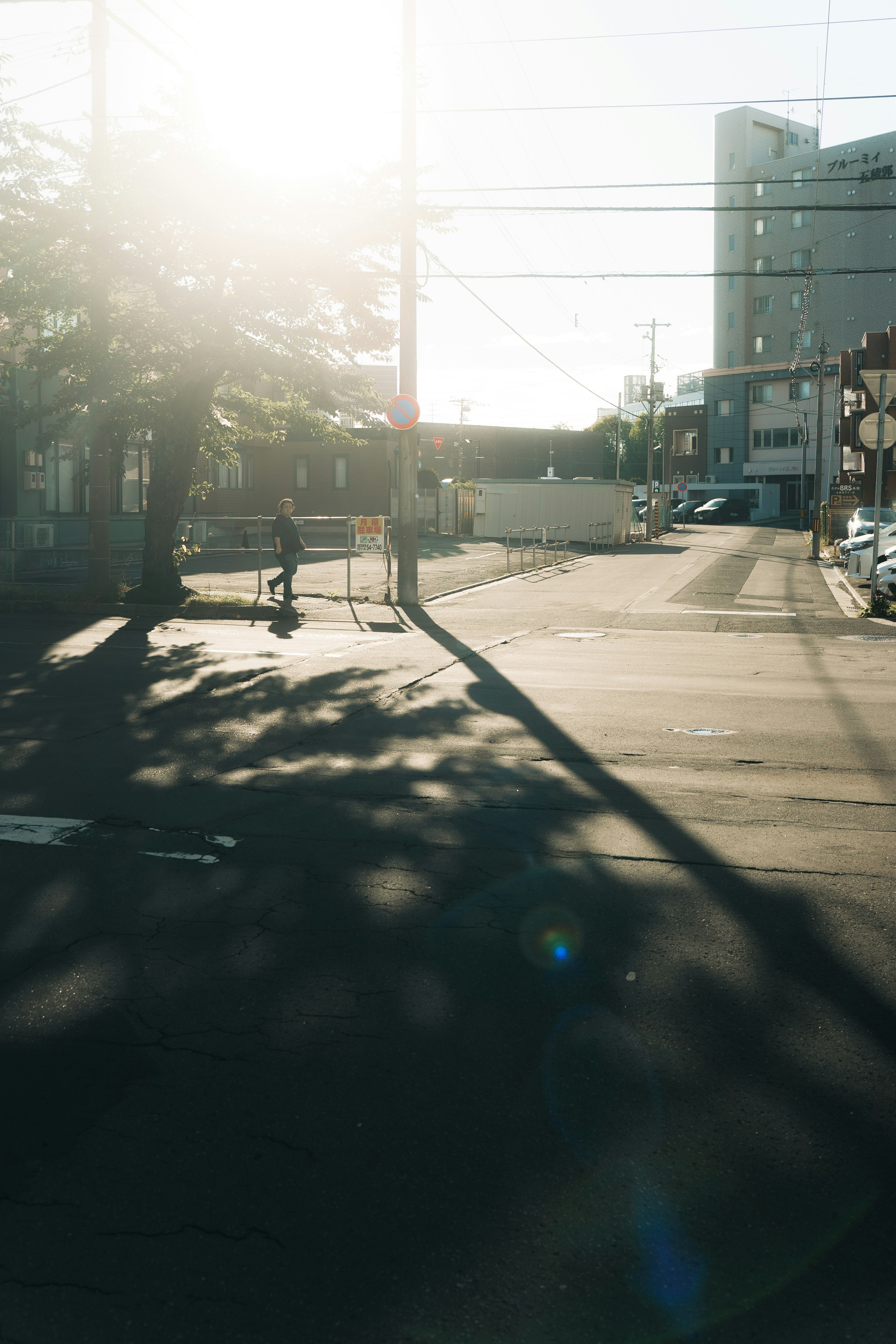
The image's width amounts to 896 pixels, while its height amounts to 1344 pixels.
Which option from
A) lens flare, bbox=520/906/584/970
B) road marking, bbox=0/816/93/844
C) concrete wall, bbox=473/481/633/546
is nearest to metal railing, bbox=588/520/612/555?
concrete wall, bbox=473/481/633/546

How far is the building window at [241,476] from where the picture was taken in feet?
151

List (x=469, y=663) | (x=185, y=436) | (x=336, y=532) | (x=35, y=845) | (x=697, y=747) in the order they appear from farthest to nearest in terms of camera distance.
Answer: (x=336, y=532) → (x=185, y=436) → (x=469, y=663) → (x=697, y=747) → (x=35, y=845)

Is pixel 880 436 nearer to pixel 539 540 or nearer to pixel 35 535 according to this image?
pixel 35 535

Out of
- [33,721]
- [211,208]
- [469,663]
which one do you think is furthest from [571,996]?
[211,208]

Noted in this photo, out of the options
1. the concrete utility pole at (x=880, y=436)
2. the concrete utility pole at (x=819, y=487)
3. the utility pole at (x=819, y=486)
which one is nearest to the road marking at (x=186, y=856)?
the concrete utility pole at (x=880, y=436)

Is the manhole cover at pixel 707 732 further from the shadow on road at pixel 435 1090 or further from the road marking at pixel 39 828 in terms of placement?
the road marking at pixel 39 828

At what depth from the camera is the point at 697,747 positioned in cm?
873

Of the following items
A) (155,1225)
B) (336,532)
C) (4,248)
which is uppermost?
(4,248)

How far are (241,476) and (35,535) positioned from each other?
21.5 metres

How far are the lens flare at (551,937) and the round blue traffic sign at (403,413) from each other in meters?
15.3

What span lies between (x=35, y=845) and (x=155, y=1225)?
11.9 feet

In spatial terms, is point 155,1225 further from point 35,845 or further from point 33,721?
point 33,721

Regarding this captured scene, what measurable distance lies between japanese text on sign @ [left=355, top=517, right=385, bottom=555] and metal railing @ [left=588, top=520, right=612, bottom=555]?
2127cm

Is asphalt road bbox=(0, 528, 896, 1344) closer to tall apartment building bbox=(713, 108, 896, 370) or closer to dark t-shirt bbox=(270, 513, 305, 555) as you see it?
dark t-shirt bbox=(270, 513, 305, 555)
